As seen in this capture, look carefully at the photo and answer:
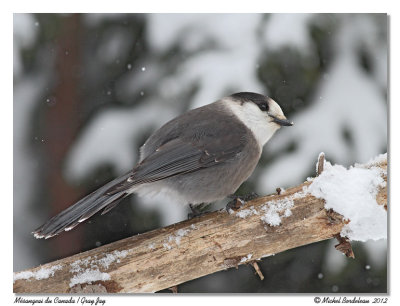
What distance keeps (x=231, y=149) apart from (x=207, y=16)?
0.76m

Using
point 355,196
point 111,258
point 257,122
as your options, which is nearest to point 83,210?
point 111,258

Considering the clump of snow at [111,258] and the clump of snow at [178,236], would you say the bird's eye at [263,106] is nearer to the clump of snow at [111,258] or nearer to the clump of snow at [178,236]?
the clump of snow at [178,236]

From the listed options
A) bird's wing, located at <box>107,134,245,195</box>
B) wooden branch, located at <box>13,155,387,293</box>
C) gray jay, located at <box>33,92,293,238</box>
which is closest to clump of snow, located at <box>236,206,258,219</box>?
wooden branch, located at <box>13,155,387,293</box>

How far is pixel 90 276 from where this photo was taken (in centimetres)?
236

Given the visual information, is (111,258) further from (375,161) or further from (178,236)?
(375,161)

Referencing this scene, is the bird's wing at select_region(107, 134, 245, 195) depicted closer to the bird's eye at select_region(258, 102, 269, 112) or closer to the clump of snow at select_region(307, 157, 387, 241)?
the bird's eye at select_region(258, 102, 269, 112)

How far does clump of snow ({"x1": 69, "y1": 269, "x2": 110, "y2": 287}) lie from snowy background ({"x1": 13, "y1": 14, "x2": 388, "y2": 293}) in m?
0.51

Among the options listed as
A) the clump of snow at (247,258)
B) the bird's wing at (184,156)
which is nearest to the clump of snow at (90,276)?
→ the bird's wing at (184,156)

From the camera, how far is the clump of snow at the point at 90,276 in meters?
2.36

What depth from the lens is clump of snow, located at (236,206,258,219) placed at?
237 cm

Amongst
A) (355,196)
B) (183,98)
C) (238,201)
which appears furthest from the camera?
(183,98)

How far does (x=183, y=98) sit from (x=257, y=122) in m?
0.51

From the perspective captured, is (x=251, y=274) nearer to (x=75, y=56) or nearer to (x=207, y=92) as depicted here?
(x=207, y=92)
